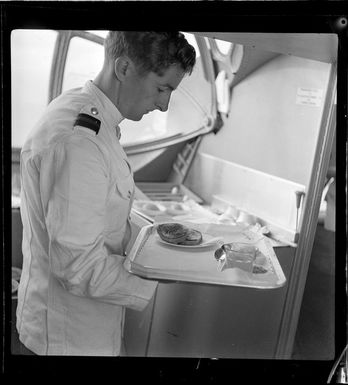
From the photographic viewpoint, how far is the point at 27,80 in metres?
1.05

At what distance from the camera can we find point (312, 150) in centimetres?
121

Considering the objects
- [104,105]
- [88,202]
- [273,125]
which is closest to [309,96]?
[273,125]

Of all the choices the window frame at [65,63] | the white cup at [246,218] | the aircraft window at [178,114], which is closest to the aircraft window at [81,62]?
the window frame at [65,63]

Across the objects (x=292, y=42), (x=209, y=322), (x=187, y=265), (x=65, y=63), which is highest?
(x=292, y=42)

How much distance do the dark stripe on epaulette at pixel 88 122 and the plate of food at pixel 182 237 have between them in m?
0.27

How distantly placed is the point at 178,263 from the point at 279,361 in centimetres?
34

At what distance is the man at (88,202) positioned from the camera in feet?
3.20

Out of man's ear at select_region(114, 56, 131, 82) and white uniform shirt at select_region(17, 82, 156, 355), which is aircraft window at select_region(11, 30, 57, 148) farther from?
man's ear at select_region(114, 56, 131, 82)

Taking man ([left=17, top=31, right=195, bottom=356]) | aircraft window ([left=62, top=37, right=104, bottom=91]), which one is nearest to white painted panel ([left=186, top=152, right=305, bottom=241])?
man ([left=17, top=31, right=195, bottom=356])

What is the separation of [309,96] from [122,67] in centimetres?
48

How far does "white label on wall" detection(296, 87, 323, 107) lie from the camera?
3.89ft

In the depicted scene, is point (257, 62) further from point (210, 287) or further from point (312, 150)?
point (210, 287)

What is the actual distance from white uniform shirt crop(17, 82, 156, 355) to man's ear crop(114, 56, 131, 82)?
0.06 metres

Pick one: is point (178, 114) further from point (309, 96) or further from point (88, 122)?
point (309, 96)
